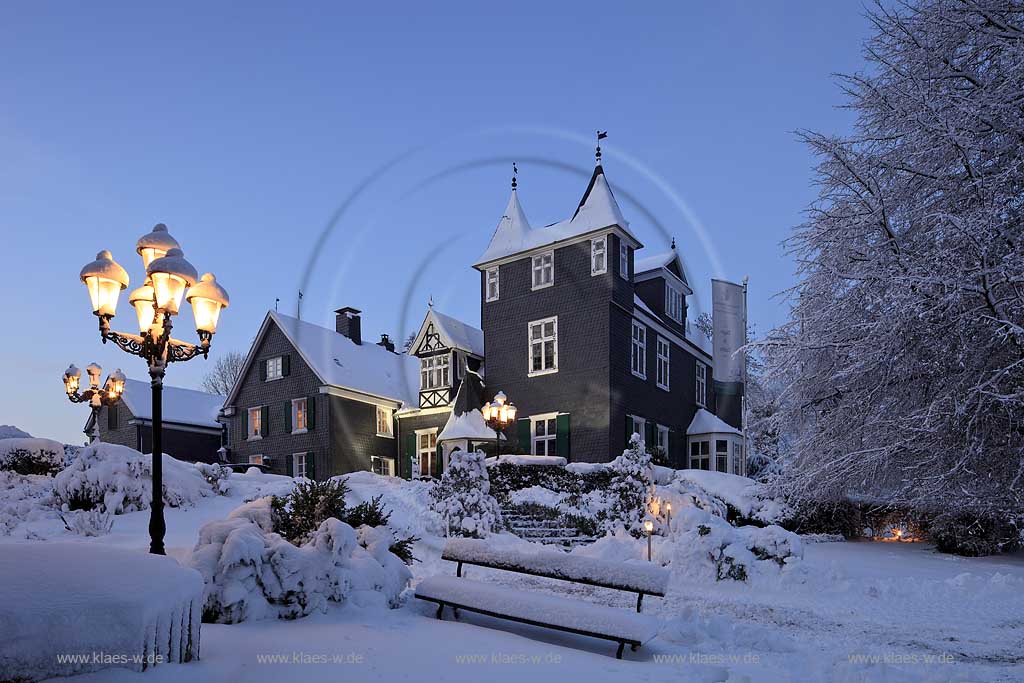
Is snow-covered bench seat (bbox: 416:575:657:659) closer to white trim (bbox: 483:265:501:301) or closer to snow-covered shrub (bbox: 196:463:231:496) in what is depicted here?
snow-covered shrub (bbox: 196:463:231:496)

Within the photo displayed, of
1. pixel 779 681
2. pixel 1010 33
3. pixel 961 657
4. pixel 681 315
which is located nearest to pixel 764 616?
pixel 961 657

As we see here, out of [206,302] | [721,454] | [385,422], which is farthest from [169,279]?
[721,454]

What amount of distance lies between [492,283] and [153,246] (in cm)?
1967

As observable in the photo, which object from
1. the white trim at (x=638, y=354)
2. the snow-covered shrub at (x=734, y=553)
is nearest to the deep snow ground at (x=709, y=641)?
the snow-covered shrub at (x=734, y=553)

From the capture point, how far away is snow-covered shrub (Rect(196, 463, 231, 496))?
18.3 m

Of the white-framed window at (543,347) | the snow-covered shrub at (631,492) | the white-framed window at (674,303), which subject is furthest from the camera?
the white-framed window at (674,303)

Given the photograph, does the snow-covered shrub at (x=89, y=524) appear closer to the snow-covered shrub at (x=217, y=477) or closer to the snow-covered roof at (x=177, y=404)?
the snow-covered shrub at (x=217, y=477)

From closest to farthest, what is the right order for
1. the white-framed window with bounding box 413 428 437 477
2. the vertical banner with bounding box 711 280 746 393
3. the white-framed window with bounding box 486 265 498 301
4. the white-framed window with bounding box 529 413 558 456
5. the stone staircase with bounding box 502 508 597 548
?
the stone staircase with bounding box 502 508 597 548, the vertical banner with bounding box 711 280 746 393, the white-framed window with bounding box 529 413 558 456, the white-framed window with bounding box 486 265 498 301, the white-framed window with bounding box 413 428 437 477

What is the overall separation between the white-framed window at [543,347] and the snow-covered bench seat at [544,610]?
18.2 meters

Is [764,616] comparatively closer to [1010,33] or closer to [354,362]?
[1010,33]

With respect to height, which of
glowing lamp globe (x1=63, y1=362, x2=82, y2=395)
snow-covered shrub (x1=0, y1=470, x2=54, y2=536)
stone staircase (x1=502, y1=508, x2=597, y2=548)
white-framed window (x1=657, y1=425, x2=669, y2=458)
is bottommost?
stone staircase (x1=502, y1=508, x2=597, y2=548)

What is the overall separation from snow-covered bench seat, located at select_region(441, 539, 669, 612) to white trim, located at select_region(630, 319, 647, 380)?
1815 cm

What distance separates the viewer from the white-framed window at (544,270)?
26344 millimetres

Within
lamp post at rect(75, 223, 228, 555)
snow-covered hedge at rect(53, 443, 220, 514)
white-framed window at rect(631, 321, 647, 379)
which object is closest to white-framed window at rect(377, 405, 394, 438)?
white-framed window at rect(631, 321, 647, 379)
